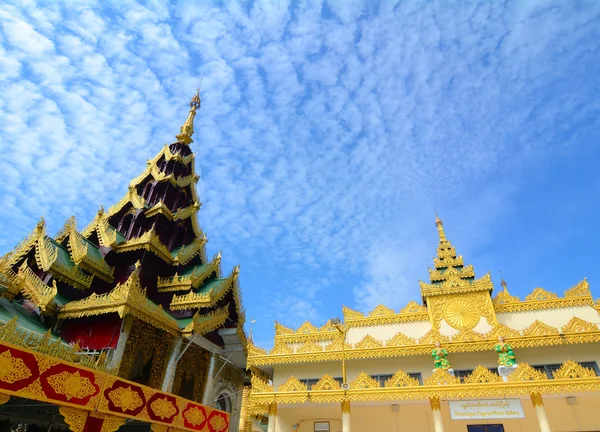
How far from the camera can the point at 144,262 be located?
17.8 meters

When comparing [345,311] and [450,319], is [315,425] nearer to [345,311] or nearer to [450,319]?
[345,311]

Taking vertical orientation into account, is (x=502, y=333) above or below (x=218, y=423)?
above

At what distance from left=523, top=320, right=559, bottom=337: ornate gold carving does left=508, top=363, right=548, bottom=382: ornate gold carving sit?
2.02m

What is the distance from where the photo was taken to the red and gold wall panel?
344 inches

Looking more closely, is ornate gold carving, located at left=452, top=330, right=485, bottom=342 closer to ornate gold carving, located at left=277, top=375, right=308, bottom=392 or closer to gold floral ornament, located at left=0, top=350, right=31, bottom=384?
ornate gold carving, located at left=277, top=375, right=308, bottom=392

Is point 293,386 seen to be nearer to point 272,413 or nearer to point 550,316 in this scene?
point 272,413

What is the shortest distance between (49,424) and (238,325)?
8875 millimetres

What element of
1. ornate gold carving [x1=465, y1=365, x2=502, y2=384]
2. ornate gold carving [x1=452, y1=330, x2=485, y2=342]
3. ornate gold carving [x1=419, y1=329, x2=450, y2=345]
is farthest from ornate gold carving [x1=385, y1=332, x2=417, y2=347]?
ornate gold carving [x1=465, y1=365, x2=502, y2=384]

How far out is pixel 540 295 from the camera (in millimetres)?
16719

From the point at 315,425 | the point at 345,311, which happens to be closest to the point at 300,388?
the point at 315,425

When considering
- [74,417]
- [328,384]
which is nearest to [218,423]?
[328,384]

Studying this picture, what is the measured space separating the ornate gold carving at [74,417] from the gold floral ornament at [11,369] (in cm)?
158

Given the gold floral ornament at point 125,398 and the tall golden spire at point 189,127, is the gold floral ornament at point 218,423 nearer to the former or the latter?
the gold floral ornament at point 125,398

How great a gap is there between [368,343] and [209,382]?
7.97 metres
